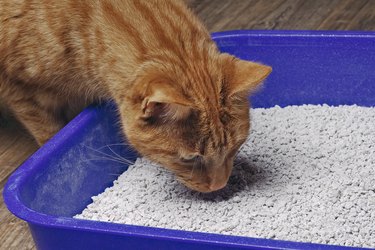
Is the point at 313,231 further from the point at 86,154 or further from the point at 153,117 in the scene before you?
the point at 86,154

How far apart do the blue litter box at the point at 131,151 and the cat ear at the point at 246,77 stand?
36 centimetres

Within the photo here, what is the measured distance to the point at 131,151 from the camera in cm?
228

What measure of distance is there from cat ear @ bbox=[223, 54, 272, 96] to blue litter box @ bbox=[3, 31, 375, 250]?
0.36 m

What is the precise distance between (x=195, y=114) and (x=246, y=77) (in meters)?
0.15

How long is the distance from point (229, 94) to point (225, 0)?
1902 millimetres

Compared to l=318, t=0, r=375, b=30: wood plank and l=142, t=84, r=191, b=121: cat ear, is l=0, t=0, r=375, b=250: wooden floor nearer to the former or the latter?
l=318, t=0, r=375, b=30: wood plank

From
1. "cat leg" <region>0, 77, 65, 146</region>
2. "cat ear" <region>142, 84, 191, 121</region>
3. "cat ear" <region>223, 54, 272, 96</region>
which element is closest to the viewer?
"cat ear" <region>142, 84, 191, 121</region>

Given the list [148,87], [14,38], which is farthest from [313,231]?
[14,38]

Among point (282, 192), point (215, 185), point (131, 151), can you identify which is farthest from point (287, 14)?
point (215, 185)

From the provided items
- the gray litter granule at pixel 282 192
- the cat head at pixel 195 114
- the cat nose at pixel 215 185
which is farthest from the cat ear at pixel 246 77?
the gray litter granule at pixel 282 192

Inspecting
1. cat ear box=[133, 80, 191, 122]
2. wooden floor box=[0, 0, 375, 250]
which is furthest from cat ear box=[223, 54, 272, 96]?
wooden floor box=[0, 0, 375, 250]

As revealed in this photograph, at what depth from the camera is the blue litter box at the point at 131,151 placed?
5.38ft

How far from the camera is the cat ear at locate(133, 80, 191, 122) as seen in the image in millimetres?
1568

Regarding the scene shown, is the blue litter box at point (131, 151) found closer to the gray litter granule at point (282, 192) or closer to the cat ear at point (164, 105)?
the gray litter granule at point (282, 192)
